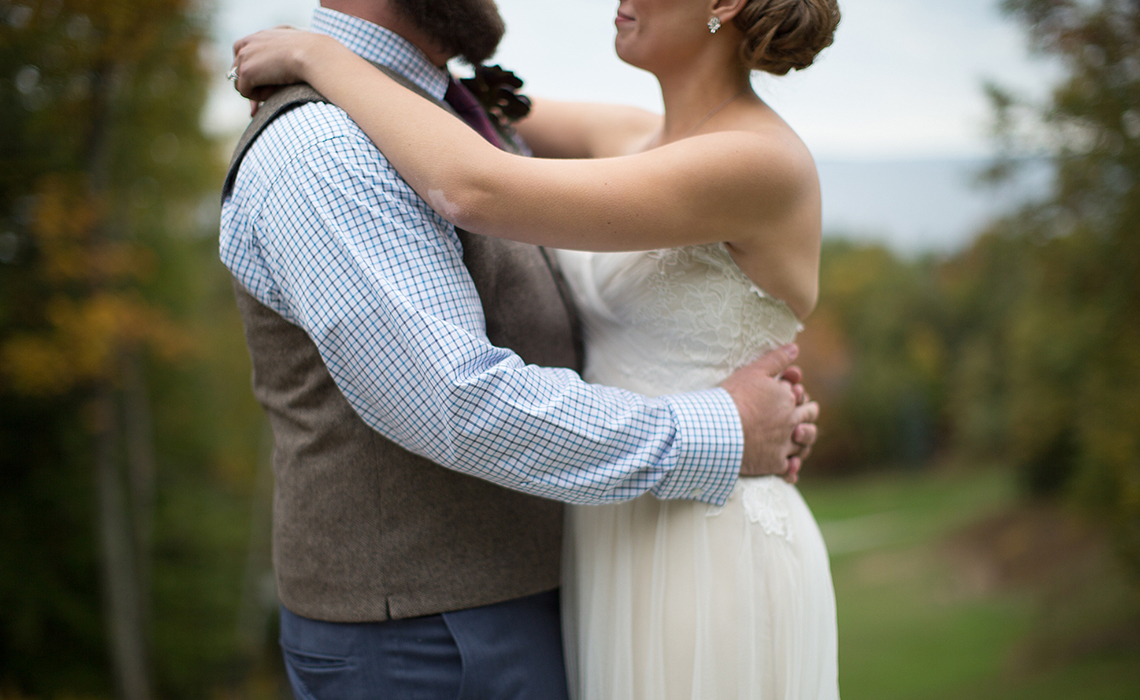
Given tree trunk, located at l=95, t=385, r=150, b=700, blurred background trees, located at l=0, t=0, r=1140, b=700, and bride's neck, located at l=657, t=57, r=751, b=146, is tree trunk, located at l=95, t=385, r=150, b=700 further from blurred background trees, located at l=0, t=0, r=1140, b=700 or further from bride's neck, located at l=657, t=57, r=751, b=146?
bride's neck, located at l=657, t=57, r=751, b=146

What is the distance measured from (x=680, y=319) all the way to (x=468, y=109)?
1.94 ft

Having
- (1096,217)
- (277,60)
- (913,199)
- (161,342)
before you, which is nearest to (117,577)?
(161,342)

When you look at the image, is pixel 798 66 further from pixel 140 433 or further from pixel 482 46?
pixel 140 433

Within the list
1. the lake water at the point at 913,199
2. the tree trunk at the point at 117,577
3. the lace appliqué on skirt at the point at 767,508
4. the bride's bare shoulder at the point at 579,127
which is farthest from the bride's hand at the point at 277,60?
the lake water at the point at 913,199

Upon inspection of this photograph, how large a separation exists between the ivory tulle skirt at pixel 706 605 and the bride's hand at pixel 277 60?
98cm

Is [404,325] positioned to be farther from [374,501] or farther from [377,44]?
[377,44]

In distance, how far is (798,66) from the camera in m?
1.66

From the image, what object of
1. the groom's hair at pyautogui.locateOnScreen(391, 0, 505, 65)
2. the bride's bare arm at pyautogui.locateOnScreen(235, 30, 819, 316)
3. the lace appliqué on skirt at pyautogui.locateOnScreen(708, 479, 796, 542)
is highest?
the groom's hair at pyautogui.locateOnScreen(391, 0, 505, 65)

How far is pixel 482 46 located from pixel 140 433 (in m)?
9.55

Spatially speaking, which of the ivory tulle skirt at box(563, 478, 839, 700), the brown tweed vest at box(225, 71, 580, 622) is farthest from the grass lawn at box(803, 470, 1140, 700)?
the brown tweed vest at box(225, 71, 580, 622)

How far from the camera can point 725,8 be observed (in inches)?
61.7

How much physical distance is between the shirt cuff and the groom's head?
0.77m

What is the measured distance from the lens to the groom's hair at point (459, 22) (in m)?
1.47

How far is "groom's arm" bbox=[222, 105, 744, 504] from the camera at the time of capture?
1.20 m
